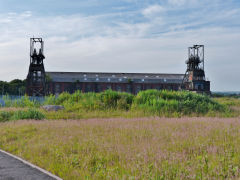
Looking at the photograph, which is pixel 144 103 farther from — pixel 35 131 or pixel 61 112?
pixel 35 131

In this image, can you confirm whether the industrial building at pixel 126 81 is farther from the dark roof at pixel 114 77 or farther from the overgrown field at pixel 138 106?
the overgrown field at pixel 138 106

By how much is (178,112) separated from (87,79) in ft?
186

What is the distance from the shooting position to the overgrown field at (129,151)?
221 inches

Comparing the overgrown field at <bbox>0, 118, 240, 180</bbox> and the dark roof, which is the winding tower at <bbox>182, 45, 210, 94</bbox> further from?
the overgrown field at <bbox>0, 118, 240, 180</bbox>

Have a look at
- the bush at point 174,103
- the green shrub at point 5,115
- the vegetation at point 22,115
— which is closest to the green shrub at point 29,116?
the vegetation at point 22,115

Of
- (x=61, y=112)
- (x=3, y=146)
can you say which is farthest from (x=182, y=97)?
(x=3, y=146)

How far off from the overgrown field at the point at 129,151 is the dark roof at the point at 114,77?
6161 centimetres

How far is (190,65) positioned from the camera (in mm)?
61219

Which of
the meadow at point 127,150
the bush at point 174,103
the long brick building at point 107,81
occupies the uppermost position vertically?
the long brick building at point 107,81

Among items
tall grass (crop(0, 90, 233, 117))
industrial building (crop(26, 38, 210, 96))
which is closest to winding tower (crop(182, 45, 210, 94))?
industrial building (crop(26, 38, 210, 96))

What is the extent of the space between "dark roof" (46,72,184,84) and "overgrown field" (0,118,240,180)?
6161 cm

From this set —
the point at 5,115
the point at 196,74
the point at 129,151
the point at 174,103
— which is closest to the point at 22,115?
the point at 5,115

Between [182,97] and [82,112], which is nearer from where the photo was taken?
[82,112]

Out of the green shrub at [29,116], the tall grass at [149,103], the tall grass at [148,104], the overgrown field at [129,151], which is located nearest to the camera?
the overgrown field at [129,151]
